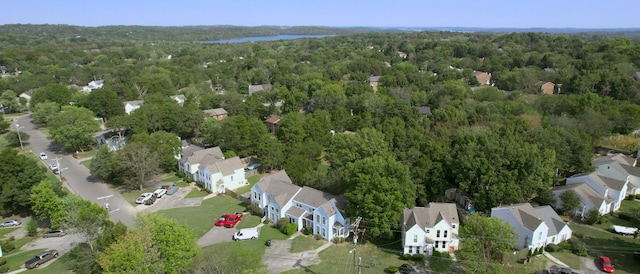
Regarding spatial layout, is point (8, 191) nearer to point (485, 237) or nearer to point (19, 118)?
point (485, 237)

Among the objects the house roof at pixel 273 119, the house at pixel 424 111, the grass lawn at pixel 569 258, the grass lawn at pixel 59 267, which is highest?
the house at pixel 424 111

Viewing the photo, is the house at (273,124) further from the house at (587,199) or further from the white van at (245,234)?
the house at (587,199)

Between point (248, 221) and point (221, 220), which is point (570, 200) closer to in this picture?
point (248, 221)

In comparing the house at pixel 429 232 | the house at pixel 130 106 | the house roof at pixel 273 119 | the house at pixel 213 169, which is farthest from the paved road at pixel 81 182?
the house roof at pixel 273 119

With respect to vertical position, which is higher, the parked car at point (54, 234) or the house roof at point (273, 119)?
the house roof at point (273, 119)

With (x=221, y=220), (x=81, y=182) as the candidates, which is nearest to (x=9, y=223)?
(x=81, y=182)

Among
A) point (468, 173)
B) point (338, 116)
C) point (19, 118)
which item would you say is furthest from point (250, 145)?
point (19, 118)
